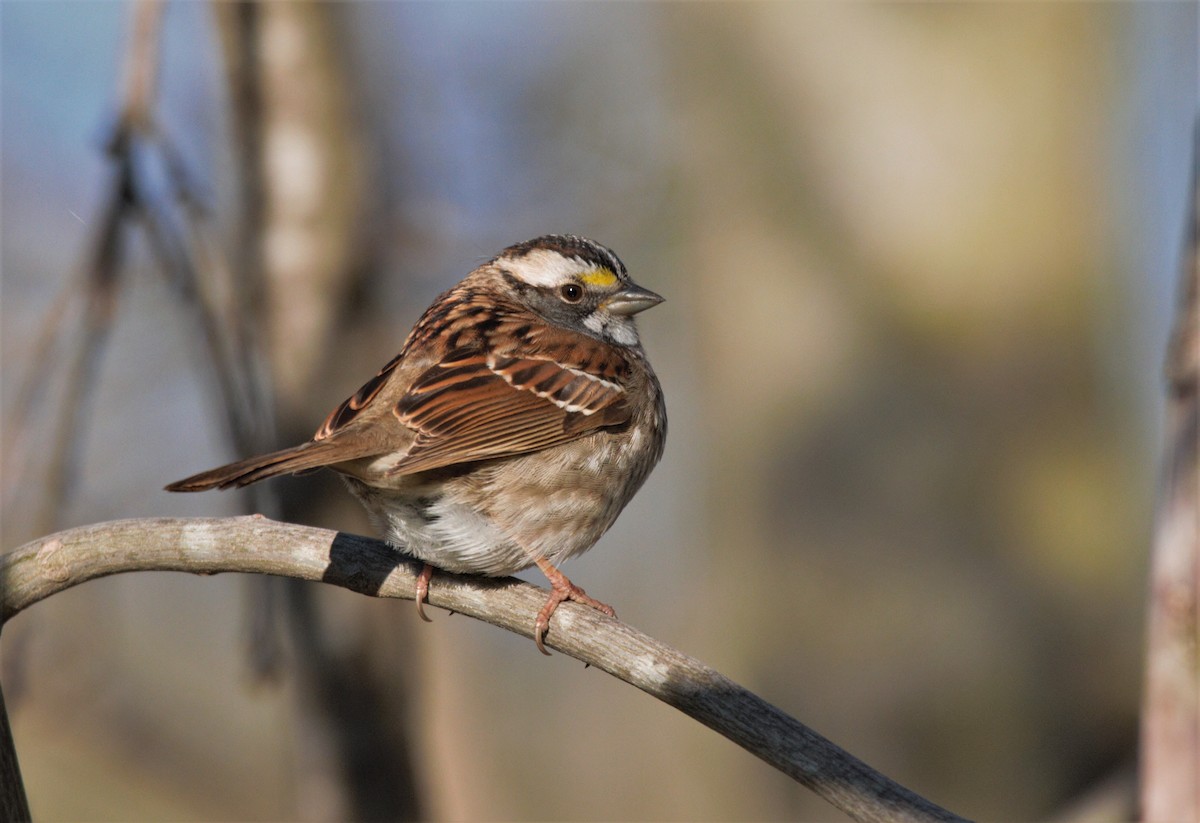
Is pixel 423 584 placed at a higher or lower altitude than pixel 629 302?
lower

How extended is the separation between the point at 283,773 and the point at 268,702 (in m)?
0.65

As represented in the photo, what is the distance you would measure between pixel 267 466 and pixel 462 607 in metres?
0.55

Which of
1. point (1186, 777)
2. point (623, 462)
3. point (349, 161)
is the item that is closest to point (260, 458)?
point (623, 462)

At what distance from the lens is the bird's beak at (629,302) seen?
3.76 meters

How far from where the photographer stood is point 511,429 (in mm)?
3102

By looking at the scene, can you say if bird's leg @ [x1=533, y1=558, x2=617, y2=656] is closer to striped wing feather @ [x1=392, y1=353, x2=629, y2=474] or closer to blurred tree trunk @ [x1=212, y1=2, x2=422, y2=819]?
striped wing feather @ [x1=392, y1=353, x2=629, y2=474]

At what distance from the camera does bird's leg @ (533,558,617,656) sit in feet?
8.37

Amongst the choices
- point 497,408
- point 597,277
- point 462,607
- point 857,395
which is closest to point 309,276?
point 597,277

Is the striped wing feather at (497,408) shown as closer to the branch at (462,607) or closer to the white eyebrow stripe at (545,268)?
the branch at (462,607)

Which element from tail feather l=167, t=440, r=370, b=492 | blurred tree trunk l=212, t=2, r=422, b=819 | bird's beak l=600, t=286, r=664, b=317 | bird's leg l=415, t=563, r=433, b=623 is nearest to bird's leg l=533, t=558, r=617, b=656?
bird's leg l=415, t=563, r=433, b=623

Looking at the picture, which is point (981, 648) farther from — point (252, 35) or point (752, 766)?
point (252, 35)

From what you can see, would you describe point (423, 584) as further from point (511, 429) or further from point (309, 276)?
point (309, 276)

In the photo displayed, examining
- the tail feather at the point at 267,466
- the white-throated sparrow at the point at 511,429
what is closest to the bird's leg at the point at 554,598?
the white-throated sparrow at the point at 511,429

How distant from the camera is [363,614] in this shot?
428 cm
